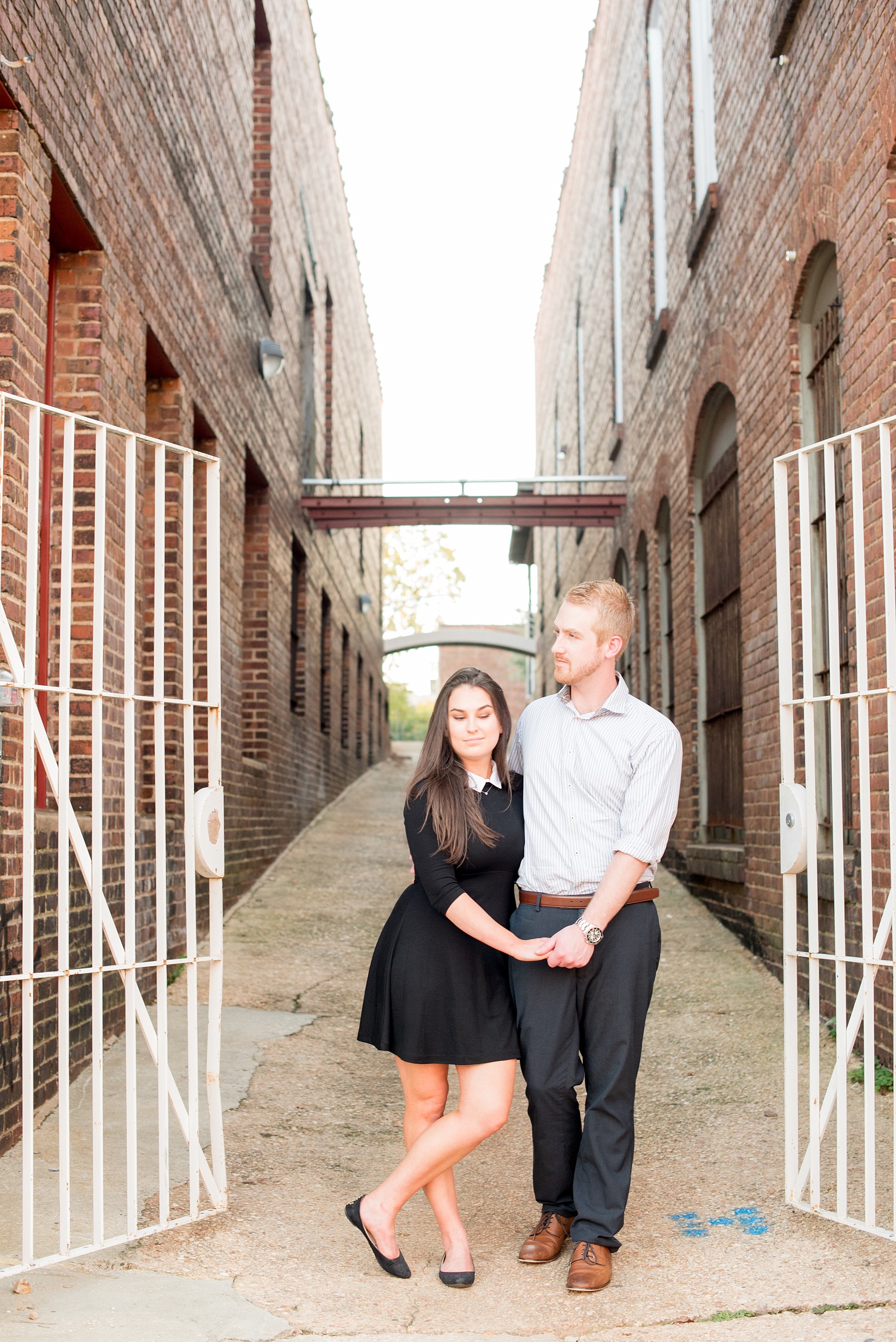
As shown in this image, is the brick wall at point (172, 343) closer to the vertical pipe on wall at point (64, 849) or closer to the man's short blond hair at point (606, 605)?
the vertical pipe on wall at point (64, 849)

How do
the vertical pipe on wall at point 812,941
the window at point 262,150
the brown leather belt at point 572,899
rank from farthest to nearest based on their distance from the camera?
the window at point 262,150 < the vertical pipe on wall at point 812,941 < the brown leather belt at point 572,899

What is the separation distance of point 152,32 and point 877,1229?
262 inches

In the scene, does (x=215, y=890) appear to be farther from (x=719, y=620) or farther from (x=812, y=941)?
(x=719, y=620)

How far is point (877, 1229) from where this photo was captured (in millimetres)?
3559

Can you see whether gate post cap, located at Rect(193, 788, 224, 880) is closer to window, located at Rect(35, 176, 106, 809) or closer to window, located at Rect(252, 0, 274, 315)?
window, located at Rect(35, 176, 106, 809)

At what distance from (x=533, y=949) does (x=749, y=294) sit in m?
5.57

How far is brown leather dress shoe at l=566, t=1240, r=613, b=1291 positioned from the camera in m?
3.39

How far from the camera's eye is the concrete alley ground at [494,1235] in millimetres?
3219

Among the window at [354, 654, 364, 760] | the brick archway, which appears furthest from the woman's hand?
the window at [354, 654, 364, 760]

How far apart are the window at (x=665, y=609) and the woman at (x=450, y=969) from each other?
306 inches

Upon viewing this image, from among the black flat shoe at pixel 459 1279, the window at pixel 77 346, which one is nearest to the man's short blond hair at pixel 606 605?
the black flat shoe at pixel 459 1279

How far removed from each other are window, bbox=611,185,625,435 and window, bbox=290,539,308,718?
3727mm

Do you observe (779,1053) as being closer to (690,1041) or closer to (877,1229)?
(690,1041)

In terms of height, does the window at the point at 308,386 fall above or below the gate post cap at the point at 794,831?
above
